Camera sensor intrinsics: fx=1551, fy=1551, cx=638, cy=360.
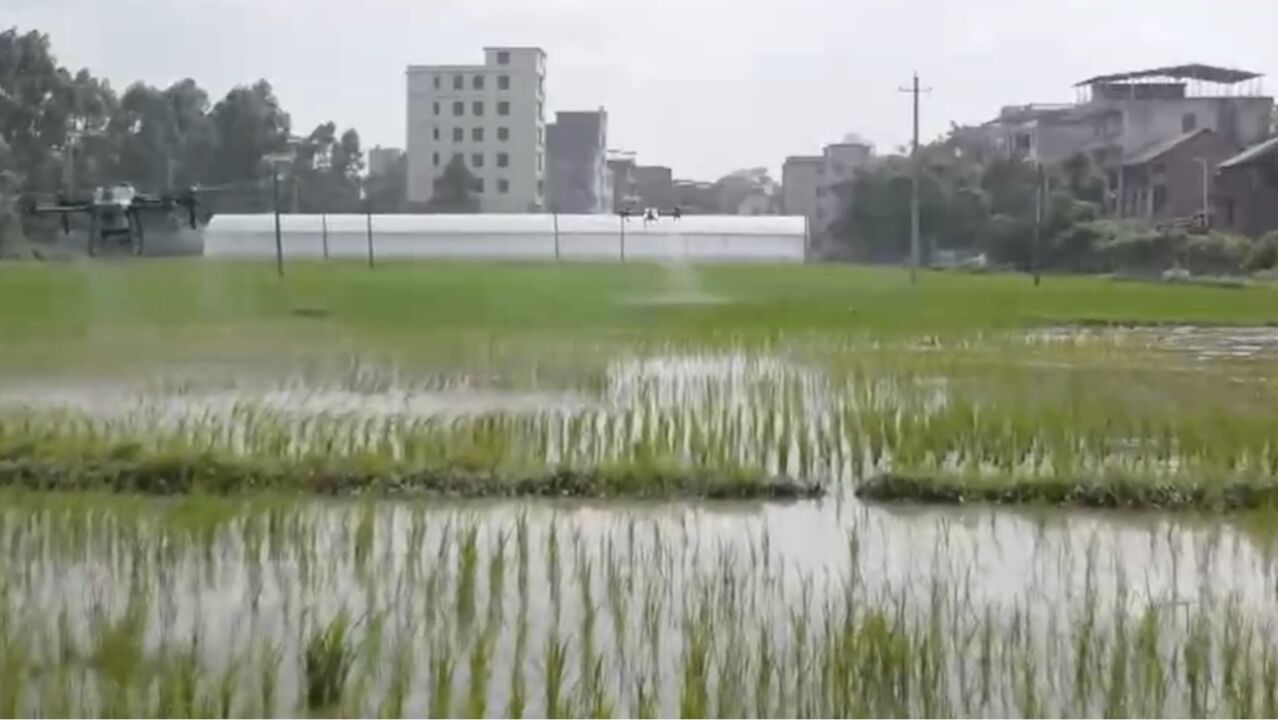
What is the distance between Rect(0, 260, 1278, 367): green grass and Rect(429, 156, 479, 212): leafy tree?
0.47m

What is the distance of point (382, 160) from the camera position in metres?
4.10

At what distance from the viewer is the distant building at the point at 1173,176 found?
3.96 m

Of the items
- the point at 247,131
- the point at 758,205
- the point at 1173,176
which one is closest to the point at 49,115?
the point at 247,131

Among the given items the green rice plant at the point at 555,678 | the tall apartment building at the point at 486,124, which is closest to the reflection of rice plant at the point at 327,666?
the green rice plant at the point at 555,678

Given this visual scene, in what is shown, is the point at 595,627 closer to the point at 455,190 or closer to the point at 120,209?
the point at 455,190

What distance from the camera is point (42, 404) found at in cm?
390

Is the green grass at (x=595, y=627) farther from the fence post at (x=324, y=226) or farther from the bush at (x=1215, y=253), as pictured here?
the bush at (x=1215, y=253)

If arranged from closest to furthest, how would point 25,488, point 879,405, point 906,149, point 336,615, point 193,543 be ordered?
1. point 336,615
2. point 193,543
3. point 25,488
4. point 879,405
5. point 906,149

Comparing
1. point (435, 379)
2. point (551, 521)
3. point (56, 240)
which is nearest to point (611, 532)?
point (551, 521)

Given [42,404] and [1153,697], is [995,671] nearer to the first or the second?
[1153,697]

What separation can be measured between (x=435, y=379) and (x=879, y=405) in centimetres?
131

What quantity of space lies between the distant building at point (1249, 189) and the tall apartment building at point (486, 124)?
176cm

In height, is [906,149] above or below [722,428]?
above

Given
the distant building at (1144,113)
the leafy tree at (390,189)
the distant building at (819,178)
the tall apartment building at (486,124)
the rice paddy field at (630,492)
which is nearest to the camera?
the rice paddy field at (630,492)
